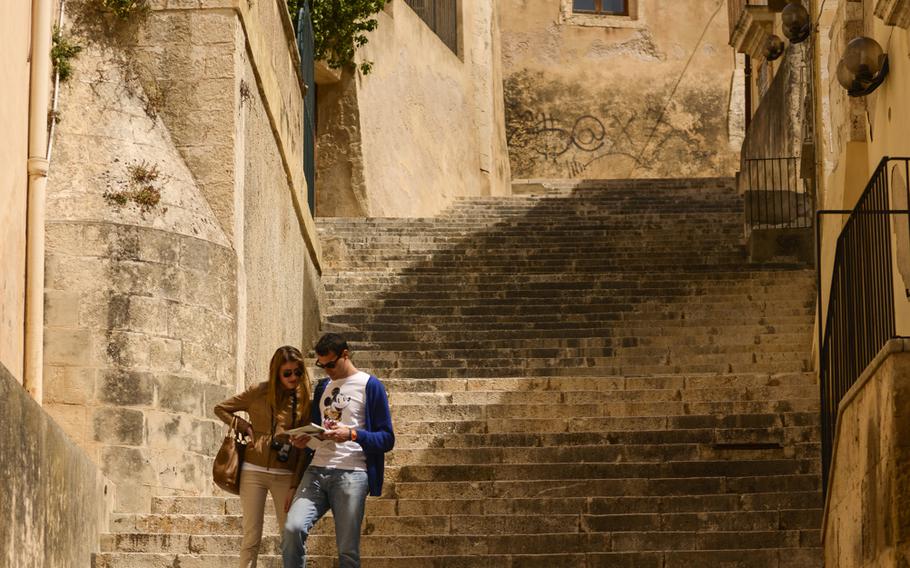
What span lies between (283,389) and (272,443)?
0.26 metres

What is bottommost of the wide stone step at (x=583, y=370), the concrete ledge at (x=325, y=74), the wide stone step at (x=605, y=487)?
the wide stone step at (x=605, y=487)

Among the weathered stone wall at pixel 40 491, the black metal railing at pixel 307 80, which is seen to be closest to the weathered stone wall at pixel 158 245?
the weathered stone wall at pixel 40 491

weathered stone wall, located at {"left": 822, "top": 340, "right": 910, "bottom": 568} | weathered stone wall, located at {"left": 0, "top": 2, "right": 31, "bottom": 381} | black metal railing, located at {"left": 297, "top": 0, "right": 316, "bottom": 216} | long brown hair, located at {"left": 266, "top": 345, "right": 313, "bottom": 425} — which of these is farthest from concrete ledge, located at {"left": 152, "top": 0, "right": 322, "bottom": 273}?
weathered stone wall, located at {"left": 822, "top": 340, "right": 910, "bottom": 568}

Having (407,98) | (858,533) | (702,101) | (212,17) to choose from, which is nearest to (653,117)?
(702,101)

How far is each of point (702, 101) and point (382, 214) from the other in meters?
12.5

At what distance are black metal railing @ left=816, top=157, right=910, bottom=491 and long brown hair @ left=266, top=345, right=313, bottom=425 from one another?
2564mm

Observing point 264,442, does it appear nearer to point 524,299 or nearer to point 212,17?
point 212,17

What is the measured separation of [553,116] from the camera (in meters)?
32.8

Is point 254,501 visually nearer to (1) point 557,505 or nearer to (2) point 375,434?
(2) point 375,434

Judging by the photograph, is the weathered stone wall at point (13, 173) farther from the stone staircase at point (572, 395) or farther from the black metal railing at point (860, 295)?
the black metal railing at point (860, 295)

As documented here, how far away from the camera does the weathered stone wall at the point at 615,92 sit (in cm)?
3275

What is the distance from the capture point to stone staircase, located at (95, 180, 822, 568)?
32.3 ft

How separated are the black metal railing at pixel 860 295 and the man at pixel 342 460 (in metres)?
2.26

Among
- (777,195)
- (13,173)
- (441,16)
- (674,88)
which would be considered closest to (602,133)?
(674,88)
